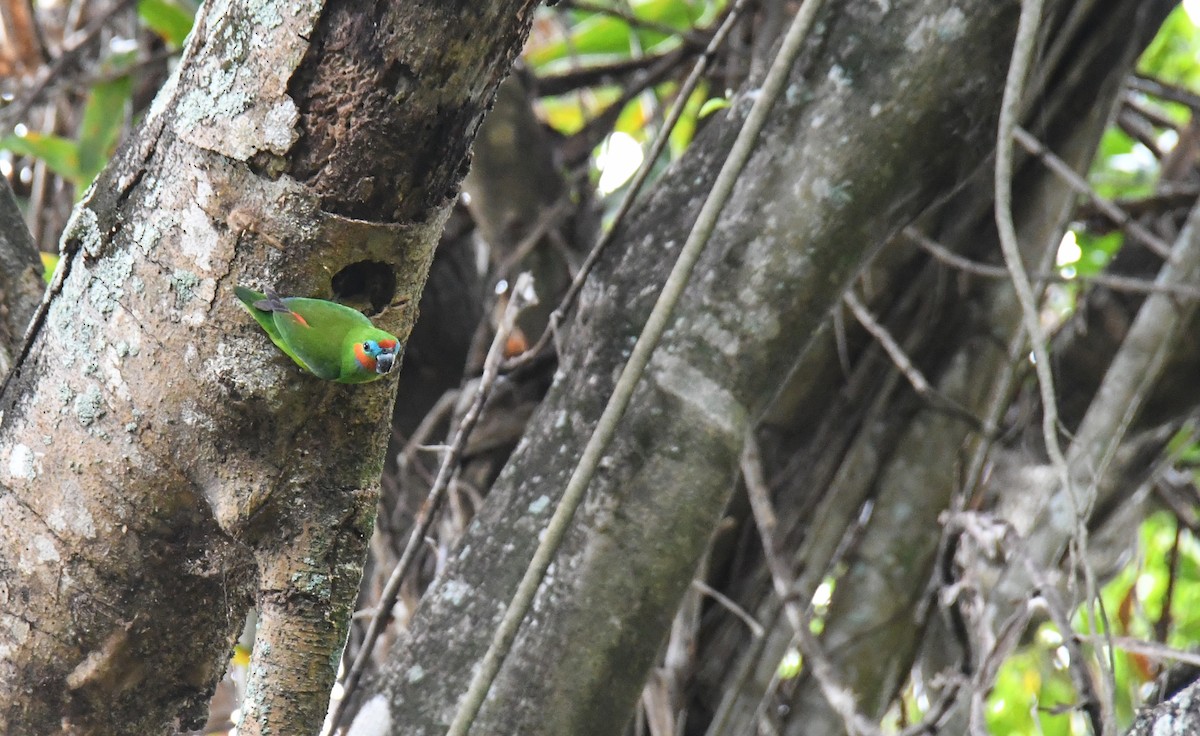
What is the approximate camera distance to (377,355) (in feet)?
3.03

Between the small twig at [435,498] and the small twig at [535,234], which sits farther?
the small twig at [535,234]

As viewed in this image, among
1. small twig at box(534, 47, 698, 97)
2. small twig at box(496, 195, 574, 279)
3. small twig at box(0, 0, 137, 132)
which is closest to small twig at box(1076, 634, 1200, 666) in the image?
small twig at box(496, 195, 574, 279)

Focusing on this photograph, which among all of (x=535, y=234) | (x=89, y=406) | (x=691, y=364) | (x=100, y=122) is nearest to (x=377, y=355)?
(x=89, y=406)

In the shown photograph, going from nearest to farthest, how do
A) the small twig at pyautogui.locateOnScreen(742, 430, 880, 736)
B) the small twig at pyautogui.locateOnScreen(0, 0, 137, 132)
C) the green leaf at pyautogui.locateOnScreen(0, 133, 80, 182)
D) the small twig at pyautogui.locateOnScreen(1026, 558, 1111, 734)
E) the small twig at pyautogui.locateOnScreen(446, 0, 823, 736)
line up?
the small twig at pyautogui.locateOnScreen(446, 0, 823, 736), the small twig at pyautogui.locateOnScreen(1026, 558, 1111, 734), the small twig at pyautogui.locateOnScreen(742, 430, 880, 736), the green leaf at pyautogui.locateOnScreen(0, 133, 80, 182), the small twig at pyautogui.locateOnScreen(0, 0, 137, 132)

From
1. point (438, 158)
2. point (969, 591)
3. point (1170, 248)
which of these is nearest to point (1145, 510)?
point (1170, 248)

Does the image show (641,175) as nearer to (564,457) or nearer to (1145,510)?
(564,457)

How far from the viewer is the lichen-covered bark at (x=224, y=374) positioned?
83 cm

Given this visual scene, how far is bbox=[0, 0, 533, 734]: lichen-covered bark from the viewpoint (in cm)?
83

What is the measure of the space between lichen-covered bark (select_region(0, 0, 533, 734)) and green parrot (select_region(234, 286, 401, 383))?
2cm

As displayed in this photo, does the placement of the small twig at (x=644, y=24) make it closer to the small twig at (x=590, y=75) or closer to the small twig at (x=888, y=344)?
the small twig at (x=590, y=75)

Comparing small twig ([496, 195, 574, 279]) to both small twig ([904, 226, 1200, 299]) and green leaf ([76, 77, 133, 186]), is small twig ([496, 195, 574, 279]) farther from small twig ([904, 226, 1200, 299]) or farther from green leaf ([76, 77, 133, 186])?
green leaf ([76, 77, 133, 186])

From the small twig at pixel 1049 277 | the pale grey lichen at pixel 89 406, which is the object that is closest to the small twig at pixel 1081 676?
the small twig at pixel 1049 277

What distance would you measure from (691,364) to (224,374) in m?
0.61

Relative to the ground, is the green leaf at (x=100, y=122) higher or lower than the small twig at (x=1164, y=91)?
higher
